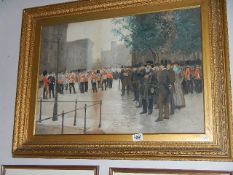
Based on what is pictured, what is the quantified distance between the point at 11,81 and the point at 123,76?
24.9 inches

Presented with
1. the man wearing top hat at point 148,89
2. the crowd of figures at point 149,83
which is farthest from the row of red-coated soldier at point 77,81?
the man wearing top hat at point 148,89

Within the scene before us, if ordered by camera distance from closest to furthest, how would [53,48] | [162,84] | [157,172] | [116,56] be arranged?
[157,172], [162,84], [116,56], [53,48]

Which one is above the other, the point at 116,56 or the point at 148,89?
the point at 116,56

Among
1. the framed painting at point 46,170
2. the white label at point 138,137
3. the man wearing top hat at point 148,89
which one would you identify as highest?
the man wearing top hat at point 148,89

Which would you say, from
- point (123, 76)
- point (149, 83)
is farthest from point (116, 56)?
point (149, 83)

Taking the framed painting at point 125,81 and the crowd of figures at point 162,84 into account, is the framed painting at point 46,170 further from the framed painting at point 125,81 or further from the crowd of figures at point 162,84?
the crowd of figures at point 162,84

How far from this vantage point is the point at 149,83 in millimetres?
1616

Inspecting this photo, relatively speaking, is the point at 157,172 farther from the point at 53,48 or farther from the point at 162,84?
the point at 53,48

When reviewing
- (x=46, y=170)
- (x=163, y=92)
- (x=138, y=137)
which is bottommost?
(x=46, y=170)

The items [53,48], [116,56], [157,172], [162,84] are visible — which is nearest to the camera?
[157,172]

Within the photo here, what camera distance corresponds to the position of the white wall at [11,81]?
156cm

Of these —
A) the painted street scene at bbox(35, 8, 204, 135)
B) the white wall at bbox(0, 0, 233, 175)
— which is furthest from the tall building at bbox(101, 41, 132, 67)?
the white wall at bbox(0, 0, 233, 175)

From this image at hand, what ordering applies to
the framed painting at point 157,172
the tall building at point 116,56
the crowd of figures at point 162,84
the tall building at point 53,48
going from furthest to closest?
the tall building at point 53,48 < the tall building at point 116,56 < the crowd of figures at point 162,84 < the framed painting at point 157,172

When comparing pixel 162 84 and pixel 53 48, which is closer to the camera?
pixel 162 84
